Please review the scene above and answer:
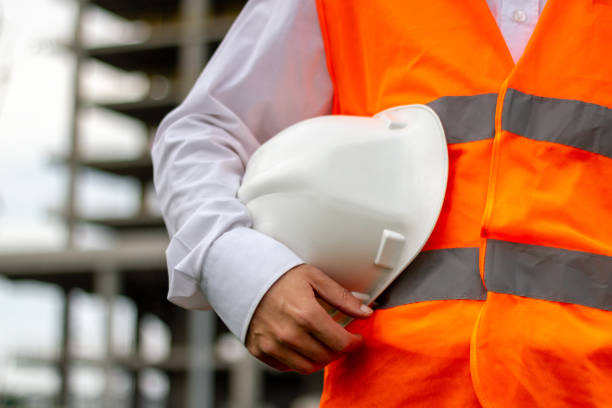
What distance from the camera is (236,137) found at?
1047 mm

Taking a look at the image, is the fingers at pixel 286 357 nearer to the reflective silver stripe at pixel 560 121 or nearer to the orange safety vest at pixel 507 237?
the orange safety vest at pixel 507 237

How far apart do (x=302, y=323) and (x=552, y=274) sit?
0.82 feet

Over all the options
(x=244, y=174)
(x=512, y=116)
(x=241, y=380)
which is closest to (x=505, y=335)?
(x=512, y=116)

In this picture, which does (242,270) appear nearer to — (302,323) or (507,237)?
(302,323)

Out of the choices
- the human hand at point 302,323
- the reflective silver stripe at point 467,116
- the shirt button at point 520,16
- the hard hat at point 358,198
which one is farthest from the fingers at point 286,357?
the shirt button at point 520,16

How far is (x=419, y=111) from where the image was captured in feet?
3.02

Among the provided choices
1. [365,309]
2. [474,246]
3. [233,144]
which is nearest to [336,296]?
[365,309]

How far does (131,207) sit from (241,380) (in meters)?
9.36

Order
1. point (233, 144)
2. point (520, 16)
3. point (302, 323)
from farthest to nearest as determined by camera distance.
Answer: point (233, 144), point (520, 16), point (302, 323)

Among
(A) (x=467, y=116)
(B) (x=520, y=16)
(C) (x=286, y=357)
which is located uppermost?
(B) (x=520, y=16)

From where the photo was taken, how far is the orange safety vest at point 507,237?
2.59ft

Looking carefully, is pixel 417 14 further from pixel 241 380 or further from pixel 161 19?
pixel 161 19

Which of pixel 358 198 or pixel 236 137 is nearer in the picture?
pixel 358 198

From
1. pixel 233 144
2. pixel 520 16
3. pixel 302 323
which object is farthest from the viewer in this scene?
pixel 233 144
